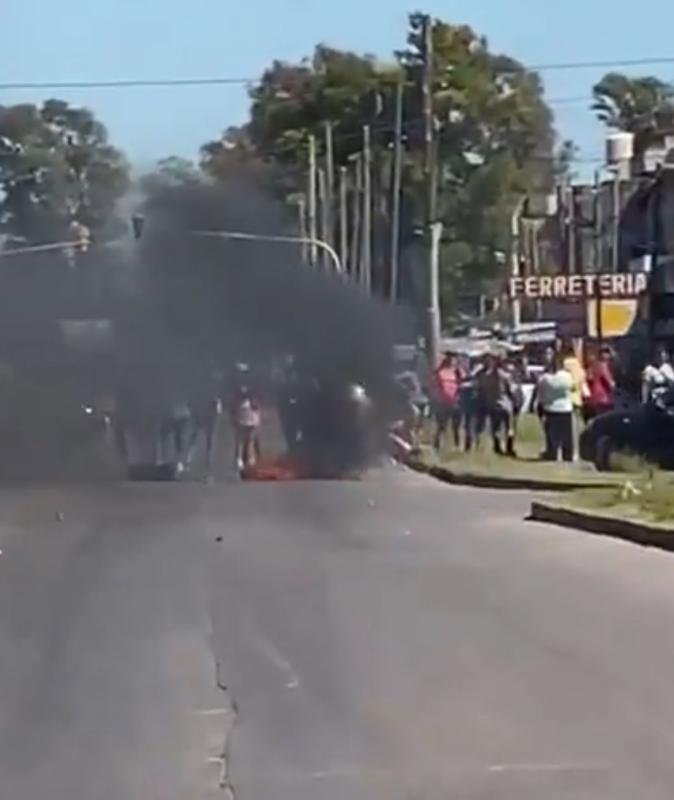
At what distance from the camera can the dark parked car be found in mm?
37250

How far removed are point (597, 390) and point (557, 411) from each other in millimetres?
3631

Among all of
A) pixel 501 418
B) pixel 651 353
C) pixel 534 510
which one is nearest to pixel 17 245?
pixel 501 418

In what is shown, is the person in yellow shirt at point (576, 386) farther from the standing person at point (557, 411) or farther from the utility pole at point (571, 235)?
the utility pole at point (571, 235)

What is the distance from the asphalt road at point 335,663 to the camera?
11.5m

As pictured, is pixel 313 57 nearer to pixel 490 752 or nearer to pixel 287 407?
→ pixel 287 407

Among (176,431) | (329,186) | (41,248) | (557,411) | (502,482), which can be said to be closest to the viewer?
(502,482)

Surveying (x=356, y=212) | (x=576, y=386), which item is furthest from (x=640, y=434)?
(x=356, y=212)

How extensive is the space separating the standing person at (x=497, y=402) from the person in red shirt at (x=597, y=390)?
46.8 inches

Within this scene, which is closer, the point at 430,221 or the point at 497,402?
the point at 497,402

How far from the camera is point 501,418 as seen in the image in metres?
42.1

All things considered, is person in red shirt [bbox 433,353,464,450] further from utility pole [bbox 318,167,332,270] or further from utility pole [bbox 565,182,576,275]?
utility pole [bbox 565,182,576,275]

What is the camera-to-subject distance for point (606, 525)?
84.6 feet

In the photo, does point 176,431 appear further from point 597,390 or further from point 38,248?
point 597,390

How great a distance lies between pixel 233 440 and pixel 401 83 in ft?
92.9
